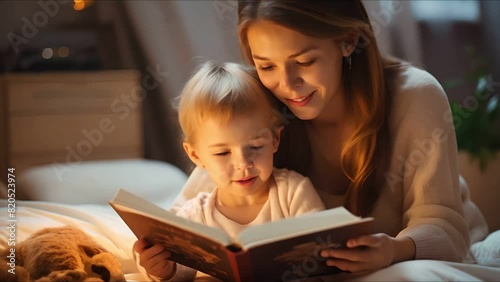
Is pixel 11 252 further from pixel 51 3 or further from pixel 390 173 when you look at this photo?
pixel 51 3

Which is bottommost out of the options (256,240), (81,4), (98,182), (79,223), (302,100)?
(98,182)

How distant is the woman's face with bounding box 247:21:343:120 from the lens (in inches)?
54.6

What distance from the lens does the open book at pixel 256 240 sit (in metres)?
1.05

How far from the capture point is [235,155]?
1330mm

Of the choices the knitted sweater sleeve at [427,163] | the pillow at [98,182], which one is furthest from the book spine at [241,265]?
the pillow at [98,182]

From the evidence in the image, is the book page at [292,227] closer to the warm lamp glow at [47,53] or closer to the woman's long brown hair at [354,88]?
the woman's long brown hair at [354,88]

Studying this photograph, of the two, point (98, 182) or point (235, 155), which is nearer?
point (235, 155)

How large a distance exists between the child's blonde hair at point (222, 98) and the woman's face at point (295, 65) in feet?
0.12

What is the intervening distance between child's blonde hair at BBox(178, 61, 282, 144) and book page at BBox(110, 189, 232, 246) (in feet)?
0.85

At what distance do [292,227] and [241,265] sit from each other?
0.10 metres

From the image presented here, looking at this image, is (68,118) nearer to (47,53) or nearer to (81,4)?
(47,53)

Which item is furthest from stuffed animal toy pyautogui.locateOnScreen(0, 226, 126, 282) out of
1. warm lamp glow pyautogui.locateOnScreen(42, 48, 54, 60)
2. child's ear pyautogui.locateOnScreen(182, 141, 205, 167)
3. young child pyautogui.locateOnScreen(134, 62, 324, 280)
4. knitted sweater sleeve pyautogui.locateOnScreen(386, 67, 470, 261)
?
warm lamp glow pyautogui.locateOnScreen(42, 48, 54, 60)

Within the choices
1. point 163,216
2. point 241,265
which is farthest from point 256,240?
point 163,216

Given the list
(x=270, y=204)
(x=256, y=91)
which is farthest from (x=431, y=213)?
(x=256, y=91)
